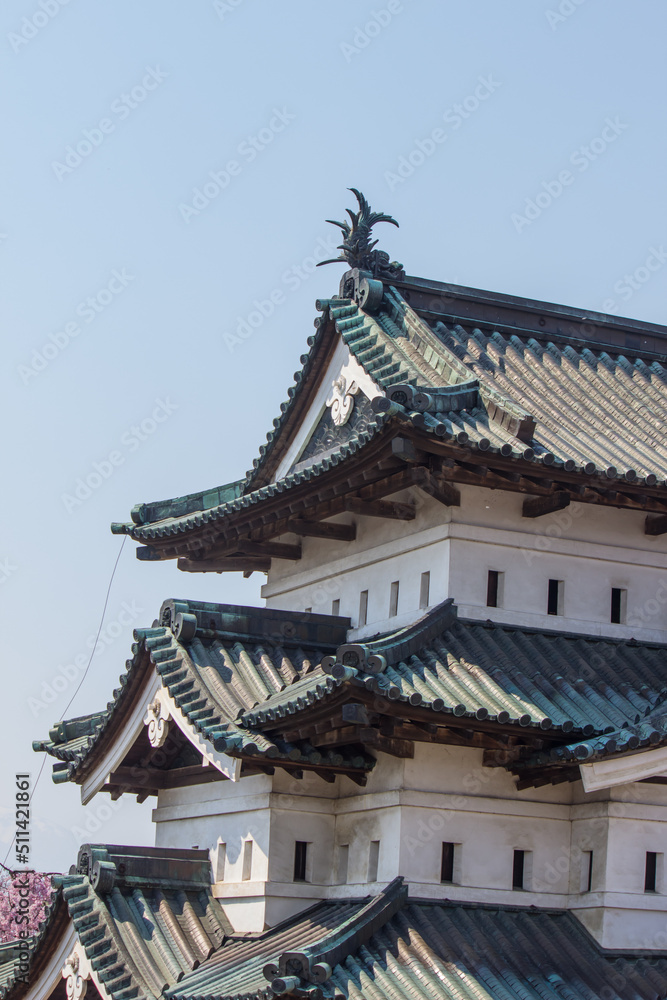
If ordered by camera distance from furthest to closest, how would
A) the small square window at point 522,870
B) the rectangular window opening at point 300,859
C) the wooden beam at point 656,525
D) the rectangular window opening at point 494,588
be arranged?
the wooden beam at point 656,525, the rectangular window opening at point 494,588, the rectangular window opening at point 300,859, the small square window at point 522,870

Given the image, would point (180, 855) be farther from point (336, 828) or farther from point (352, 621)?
point (352, 621)

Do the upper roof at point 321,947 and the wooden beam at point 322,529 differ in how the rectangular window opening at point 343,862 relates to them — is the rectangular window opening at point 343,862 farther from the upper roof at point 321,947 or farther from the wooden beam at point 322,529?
the wooden beam at point 322,529

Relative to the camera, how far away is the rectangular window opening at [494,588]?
52.0ft

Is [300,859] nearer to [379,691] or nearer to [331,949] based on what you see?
[331,949]

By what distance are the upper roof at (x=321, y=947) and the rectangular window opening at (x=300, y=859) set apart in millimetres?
423

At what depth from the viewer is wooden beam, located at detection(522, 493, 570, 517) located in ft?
50.8

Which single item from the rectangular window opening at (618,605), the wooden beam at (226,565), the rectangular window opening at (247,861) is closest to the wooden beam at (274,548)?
the wooden beam at (226,565)

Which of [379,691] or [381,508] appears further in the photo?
[381,508]

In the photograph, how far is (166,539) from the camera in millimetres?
19406

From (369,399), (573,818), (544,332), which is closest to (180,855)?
(573,818)

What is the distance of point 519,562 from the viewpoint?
1603 centimetres

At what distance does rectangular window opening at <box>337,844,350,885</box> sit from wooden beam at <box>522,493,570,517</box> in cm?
427

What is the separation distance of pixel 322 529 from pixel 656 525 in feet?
13.5

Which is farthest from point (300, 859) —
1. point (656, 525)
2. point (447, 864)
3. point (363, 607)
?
point (656, 525)
